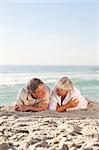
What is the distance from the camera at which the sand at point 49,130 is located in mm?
2281

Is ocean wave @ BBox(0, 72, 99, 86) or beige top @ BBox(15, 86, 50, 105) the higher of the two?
ocean wave @ BBox(0, 72, 99, 86)

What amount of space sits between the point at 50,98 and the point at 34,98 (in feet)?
0.45

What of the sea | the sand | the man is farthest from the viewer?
the man

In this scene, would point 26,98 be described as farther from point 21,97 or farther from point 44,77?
point 44,77

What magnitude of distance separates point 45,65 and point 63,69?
0.15 m

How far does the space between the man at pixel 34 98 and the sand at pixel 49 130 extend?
0.05m

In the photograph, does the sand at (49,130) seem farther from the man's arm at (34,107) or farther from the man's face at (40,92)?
the man's face at (40,92)

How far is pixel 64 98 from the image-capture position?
9.27 feet

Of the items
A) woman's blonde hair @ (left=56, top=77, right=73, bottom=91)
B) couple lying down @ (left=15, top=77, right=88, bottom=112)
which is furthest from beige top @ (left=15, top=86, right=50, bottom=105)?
woman's blonde hair @ (left=56, top=77, right=73, bottom=91)

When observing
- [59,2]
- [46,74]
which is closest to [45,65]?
[46,74]

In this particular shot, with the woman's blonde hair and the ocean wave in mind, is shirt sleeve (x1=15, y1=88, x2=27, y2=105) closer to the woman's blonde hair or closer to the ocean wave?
the ocean wave

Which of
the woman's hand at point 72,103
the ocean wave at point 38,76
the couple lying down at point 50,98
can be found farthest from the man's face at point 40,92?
the woman's hand at point 72,103

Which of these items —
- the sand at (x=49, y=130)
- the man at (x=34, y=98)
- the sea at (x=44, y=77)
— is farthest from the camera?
the man at (x=34, y=98)

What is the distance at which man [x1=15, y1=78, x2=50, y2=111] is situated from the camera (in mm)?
2787
